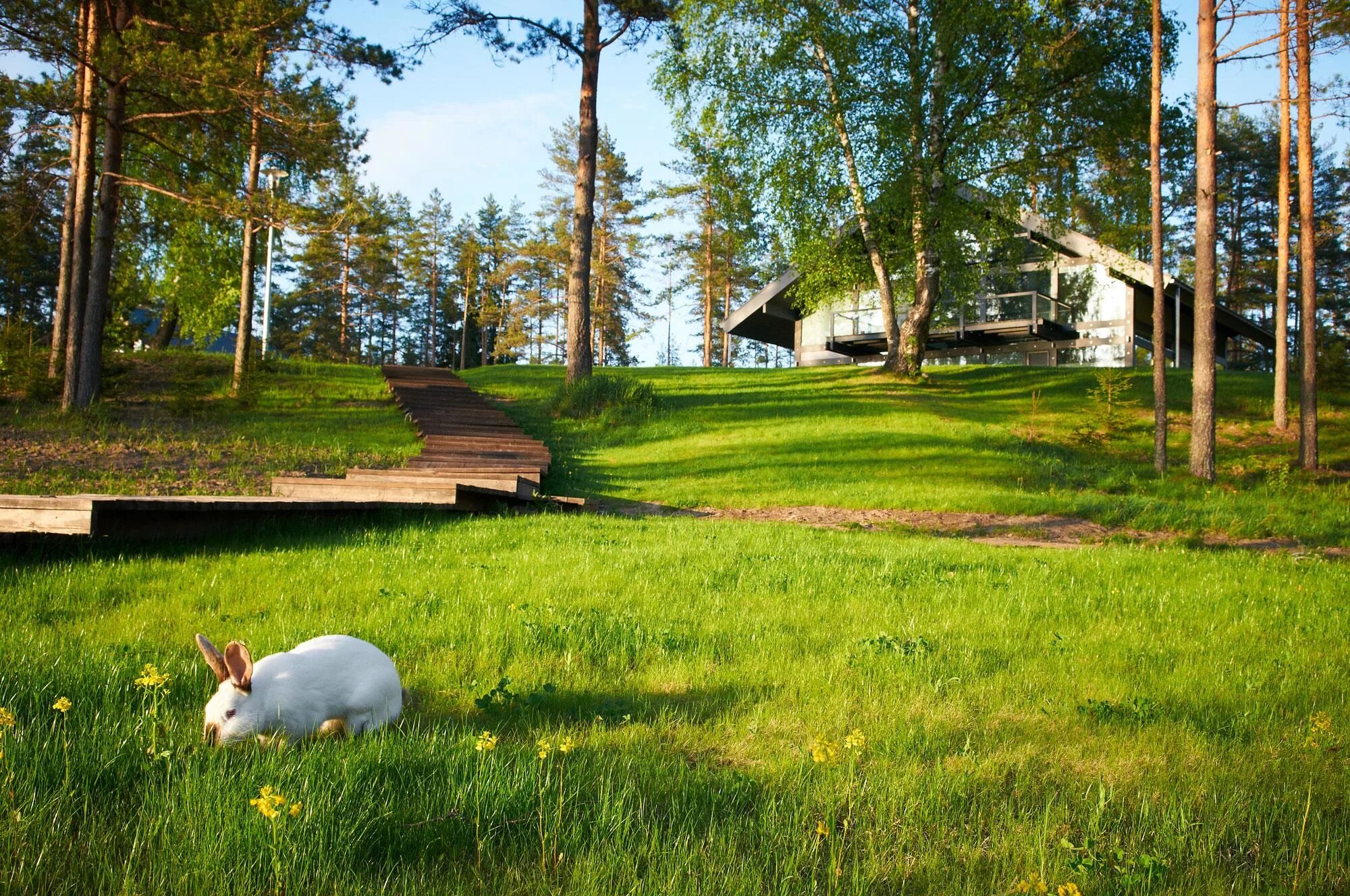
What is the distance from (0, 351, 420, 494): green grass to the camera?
12195 millimetres

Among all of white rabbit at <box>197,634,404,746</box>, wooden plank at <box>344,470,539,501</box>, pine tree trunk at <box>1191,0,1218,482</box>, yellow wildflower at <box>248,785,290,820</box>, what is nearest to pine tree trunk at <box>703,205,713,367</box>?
pine tree trunk at <box>1191,0,1218,482</box>

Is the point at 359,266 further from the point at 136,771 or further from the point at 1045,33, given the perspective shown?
the point at 136,771

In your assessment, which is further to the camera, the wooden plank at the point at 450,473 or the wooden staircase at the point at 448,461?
the wooden plank at the point at 450,473

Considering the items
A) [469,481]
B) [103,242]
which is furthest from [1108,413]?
[103,242]

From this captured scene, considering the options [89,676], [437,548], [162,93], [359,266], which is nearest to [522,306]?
[359,266]

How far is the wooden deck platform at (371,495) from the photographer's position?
7.02 meters

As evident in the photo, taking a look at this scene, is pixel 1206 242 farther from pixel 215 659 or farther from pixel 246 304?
pixel 246 304

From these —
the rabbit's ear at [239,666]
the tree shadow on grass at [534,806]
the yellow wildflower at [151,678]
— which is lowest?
the tree shadow on grass at [534,806]

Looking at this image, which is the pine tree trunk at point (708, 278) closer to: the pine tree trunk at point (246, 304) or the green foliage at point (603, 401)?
the green foliage at point (603, 401)

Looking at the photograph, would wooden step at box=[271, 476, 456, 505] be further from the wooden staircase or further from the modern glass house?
the modern glass house

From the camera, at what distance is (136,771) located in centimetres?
282

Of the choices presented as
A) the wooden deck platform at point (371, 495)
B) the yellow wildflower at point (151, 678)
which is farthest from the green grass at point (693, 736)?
the wooden deck platform at point (371, 495)

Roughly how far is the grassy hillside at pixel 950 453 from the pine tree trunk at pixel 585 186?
2.58 meters

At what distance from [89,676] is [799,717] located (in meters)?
3.21
